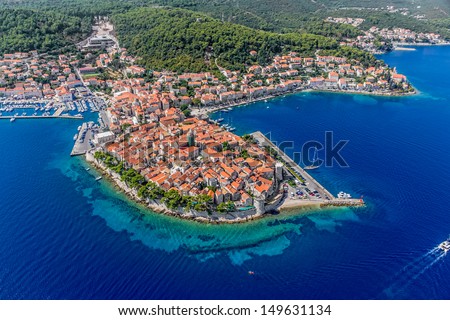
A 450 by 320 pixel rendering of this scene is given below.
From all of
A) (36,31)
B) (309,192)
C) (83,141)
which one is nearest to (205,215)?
(309,192)

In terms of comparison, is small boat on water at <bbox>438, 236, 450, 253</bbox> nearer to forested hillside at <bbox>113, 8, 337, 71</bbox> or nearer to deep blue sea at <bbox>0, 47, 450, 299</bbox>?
deep blue sea at <bbox>0, 47, 450, 299</bbox>

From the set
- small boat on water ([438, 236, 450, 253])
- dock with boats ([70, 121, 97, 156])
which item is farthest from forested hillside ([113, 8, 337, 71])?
small boat on water ([438, 236, 450, 253])

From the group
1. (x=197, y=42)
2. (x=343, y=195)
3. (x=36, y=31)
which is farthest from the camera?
(x=36, y=31)

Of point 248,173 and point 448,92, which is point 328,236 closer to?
point 248,173

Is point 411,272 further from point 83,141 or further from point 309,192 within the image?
point 83,141

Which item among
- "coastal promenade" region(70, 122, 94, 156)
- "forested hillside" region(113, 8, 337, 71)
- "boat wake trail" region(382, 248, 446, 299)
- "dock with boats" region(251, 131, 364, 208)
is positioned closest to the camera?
"boat wake trail" region(382, 248, 446, 299)

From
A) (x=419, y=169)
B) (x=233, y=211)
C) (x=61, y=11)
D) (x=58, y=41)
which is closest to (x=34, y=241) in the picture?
(x=233, y=211)

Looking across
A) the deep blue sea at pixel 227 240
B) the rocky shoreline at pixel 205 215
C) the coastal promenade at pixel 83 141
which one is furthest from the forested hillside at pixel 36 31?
the rocky shoreline at pixel 205 215
